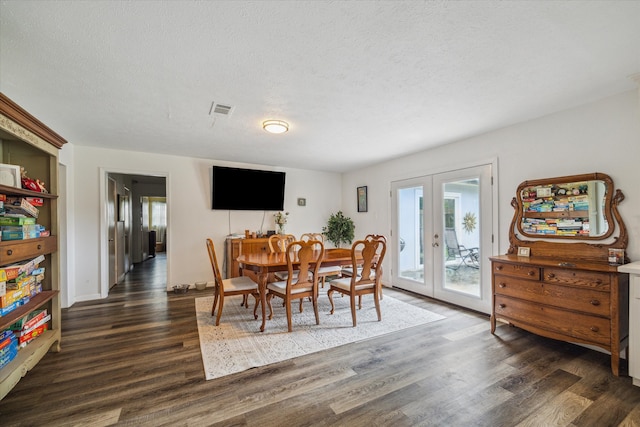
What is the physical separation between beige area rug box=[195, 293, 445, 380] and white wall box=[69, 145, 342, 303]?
4.23ft

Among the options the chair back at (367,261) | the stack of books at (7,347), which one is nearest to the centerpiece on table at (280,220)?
the chair back at (367,261)

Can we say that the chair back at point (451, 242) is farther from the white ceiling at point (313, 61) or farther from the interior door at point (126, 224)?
the interior door at point (126, 224)

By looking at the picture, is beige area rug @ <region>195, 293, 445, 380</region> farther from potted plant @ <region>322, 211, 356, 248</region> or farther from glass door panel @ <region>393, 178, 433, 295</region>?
potted plant @ <region>322, 211, 356, 248</region>

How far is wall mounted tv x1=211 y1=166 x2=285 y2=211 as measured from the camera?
4980 mm

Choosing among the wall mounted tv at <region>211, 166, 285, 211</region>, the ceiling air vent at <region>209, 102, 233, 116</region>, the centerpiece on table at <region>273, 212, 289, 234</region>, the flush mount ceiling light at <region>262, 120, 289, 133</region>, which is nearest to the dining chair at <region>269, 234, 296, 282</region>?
the centerpiece on table at <region>273, 212, 289, 234</region>

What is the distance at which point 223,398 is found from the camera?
1.88 m

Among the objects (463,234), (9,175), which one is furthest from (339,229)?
(9,175)

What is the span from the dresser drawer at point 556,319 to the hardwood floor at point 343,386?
0.25 metres

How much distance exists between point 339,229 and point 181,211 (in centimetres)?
310

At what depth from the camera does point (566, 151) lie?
2.79 metres

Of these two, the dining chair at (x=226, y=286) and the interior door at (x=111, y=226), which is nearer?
the dining chair at (x=226, y=286)

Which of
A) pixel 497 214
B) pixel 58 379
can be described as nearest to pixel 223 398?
pixel 58 379

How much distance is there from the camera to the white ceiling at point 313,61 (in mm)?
1478

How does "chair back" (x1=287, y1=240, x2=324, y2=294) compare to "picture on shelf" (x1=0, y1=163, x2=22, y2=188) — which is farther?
"chair back" (x1=287, y1=240, x2=324, y2=294)
